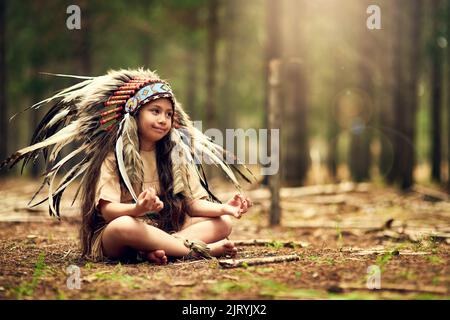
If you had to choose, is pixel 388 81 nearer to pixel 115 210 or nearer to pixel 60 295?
pixel 115 210

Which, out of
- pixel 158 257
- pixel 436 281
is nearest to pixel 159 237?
pixel 158 257

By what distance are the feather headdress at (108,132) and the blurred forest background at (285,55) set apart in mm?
3474

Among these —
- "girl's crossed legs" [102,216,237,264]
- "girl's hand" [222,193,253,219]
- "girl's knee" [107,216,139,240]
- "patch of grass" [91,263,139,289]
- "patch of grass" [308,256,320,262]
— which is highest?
"girl's hand" [222,193,253,219]

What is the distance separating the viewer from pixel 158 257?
3.96 metres

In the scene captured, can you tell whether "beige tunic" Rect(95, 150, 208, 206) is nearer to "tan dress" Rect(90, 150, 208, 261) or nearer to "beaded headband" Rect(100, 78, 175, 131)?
"tan dress" Rect(90, 150, 208, 261)

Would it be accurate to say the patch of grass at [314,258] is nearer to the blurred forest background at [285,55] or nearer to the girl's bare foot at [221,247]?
the girl's bare foot at [221,247]

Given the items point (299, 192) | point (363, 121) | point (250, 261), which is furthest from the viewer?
point (363, 121)

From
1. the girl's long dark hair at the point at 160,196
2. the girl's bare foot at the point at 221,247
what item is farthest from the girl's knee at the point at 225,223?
the girl's long dark hair at the point at 160,196

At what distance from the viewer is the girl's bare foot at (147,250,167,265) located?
12.9ft

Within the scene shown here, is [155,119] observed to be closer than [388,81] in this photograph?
Yes

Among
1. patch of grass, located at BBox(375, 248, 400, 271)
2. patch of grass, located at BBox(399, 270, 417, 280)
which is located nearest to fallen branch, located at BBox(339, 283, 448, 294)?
patch of grass, located at BBox(399, 270, 417, 280)

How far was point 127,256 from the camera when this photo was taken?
4137mm

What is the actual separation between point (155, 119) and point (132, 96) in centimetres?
32
